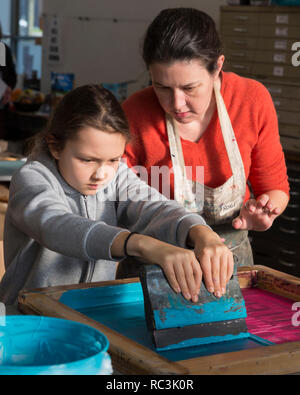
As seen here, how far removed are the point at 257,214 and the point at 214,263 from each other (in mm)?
655

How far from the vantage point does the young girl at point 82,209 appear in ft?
4.24

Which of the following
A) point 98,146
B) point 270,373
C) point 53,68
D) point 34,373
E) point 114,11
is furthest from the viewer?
point 53,68

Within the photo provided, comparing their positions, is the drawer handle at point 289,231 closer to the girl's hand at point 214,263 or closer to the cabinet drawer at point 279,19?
the cabinet drawer at point 279,19

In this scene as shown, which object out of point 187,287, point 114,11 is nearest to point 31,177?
point 187,287

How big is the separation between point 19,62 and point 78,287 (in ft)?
19.7

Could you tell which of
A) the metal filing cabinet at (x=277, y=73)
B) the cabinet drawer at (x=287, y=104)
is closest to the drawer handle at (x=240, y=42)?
the metal filing cabinet at (x=277, y=73)

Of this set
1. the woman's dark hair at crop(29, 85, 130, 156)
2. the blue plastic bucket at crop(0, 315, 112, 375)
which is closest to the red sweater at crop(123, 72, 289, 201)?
the woman's dark hair at crop(29, 85, 130, 156)

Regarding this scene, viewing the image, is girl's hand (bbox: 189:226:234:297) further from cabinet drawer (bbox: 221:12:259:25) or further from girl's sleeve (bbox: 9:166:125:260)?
cabinet drawer (bbox: 221:12:259:25)

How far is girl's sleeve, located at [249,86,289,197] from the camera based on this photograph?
190 centimetres

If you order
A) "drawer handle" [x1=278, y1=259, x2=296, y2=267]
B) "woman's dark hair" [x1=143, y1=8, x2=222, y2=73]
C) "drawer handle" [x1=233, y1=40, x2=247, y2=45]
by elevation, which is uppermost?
"woman's dark hair" [x1=143, y1=8, x2=222, y2=73]

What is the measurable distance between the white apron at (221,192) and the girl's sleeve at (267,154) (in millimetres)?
60

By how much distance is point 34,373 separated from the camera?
0.79 m

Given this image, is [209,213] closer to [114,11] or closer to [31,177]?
[31,177]

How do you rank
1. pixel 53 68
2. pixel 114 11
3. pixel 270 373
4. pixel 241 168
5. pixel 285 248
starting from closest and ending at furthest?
1. pixel 270 373
2. pixel 241 168
3. pixel 285 248
4. pixel 114 11
5. pixel 53 68
